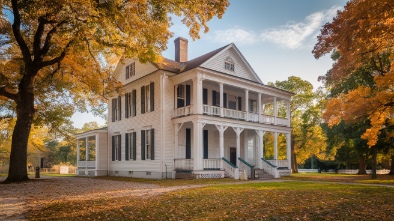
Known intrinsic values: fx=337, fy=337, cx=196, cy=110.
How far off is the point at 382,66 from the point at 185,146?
16.2m

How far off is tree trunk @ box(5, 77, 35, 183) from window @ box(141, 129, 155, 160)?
24.0 ft

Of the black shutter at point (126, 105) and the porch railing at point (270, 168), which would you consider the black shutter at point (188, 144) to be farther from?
the black shutter at point (126, 105)

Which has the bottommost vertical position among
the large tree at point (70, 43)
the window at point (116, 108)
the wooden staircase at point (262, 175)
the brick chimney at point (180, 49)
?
the wooden staircase at point (262, 175)

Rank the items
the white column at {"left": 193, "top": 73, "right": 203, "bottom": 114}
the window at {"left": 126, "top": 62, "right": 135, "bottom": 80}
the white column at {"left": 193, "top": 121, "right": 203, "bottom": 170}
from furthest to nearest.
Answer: the window at {"left": 126, "top": 62, "right": 135, "bottom": 80} → the white column at {"left": 193, "top": 73, "right": 203, "bottom": 114} → the white column at {"left": 193, "top": 121, "right": 203, "bottom": 170}

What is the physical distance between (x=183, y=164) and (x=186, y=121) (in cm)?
269

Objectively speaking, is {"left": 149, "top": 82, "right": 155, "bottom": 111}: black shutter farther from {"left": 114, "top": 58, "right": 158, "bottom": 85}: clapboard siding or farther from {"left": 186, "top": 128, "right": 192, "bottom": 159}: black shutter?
{"left": 186, "top": 128, "right": 192, "bottom": 159}: black shutter

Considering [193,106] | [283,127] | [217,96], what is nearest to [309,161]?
[283,127]

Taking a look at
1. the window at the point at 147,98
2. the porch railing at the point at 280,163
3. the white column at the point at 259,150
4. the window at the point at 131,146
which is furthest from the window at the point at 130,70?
the porch railing at the point at 280,163

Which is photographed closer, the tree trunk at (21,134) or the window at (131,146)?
the tree trunk at (21,134)

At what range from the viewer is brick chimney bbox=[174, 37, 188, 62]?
90.0ft

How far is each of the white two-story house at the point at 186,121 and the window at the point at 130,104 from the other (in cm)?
8

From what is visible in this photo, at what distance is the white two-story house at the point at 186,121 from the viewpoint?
20938 mm

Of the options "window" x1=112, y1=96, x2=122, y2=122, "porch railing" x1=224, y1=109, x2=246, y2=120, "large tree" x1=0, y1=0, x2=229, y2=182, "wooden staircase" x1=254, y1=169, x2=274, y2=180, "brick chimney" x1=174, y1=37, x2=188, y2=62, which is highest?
"brick chimney" x1=174, y1=37, x2=188, y2=62

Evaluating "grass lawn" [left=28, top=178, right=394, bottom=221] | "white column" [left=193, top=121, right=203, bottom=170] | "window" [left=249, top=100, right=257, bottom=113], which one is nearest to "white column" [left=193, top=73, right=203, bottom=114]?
"white column" [left=193, top=121, right=203, bottom=170]
